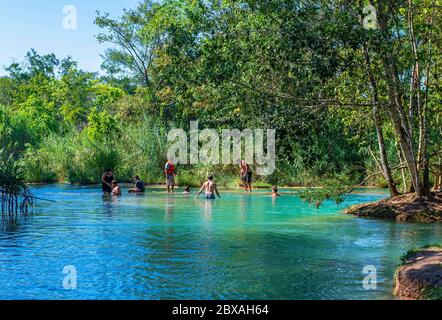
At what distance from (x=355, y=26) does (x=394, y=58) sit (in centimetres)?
179

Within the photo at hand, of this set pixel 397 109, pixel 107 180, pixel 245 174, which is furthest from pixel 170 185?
pixel 397 109

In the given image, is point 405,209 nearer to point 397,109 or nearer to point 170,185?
point 397,109

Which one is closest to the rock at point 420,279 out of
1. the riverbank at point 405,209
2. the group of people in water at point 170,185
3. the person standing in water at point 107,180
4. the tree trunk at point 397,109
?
Result: the tree trunk at point 397,109

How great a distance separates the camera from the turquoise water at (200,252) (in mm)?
10562

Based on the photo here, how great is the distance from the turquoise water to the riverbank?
30.6 inches

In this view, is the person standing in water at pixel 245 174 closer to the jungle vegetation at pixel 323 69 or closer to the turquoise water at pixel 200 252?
the jungle vegetation at pixel 323 69

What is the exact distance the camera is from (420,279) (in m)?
9.57

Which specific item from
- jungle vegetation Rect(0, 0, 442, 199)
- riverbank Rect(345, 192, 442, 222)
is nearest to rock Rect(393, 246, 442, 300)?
jungle vegetation Rect(0, 0, 442, 199)

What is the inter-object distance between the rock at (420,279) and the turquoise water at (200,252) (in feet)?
0.99

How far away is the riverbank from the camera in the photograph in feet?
66.3

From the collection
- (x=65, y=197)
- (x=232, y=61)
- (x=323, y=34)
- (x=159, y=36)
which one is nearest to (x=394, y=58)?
(x=323, y=34)

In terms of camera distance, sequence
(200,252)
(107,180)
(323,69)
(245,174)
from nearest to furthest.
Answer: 1. (200,252)
2. (323,69)
3. (107,180)
4. (245,174)

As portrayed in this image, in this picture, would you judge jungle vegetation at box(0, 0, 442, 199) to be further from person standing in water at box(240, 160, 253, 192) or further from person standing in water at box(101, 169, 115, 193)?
person standing in water at box(101, 169, 115, 193)

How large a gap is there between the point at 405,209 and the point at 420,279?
11.6 metres
